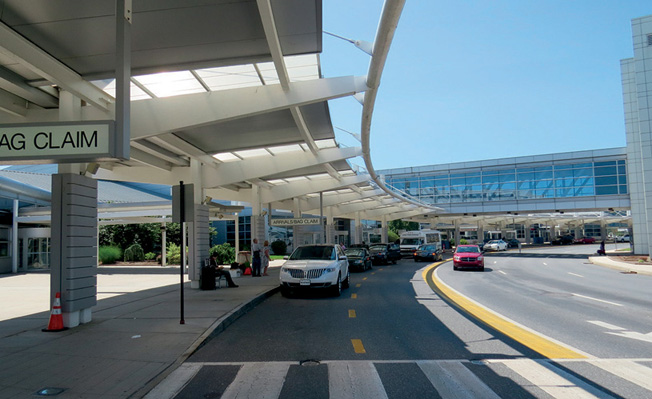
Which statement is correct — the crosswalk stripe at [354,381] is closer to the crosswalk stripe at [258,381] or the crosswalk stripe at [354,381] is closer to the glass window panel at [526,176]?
the crosswalk stripe at [258,381]

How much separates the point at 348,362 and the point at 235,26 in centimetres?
638

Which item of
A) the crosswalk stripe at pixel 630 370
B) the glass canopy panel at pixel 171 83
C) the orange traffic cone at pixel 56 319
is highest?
the glass canopy panel at pixel 171 83

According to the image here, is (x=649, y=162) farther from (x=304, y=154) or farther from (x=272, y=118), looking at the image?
(x=272, y=118)

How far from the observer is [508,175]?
5609 centimetres

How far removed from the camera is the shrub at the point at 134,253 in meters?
37.6

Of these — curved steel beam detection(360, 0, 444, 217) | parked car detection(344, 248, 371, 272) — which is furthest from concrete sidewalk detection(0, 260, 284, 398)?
parked car detection(344, 248, 371, 272)

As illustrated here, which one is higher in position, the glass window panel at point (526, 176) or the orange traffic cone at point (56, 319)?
the glass window panel at point (526, 176)

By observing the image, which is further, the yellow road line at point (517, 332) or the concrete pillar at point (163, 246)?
the concrete pillar at point (163, 246)

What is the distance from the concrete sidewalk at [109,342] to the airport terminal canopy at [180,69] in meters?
2.97

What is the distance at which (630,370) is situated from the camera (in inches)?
249

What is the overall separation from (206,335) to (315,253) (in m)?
8.38

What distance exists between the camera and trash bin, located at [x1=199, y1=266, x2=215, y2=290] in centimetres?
1694

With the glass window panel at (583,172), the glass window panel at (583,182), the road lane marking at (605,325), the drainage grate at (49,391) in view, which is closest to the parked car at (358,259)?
the road lane marking at (605,325)

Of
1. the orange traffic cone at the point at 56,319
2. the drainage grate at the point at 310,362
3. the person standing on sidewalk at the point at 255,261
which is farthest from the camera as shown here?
the person standing on sidewalk at the point at 255,261
